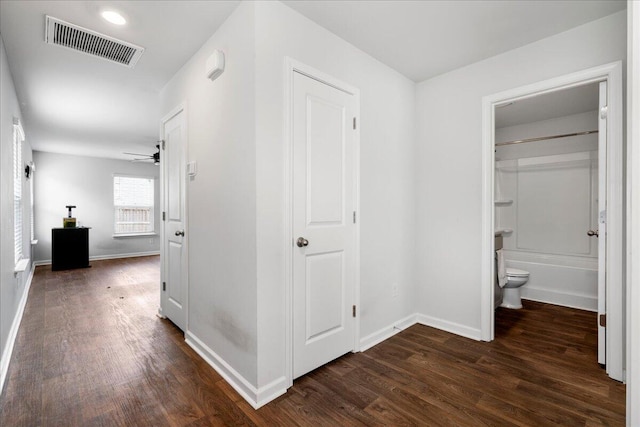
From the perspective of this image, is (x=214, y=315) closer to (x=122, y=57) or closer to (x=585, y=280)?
(x=122, y=57)

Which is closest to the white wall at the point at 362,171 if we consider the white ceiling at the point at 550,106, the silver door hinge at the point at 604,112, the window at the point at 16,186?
the white ceiling at the point at 550,106

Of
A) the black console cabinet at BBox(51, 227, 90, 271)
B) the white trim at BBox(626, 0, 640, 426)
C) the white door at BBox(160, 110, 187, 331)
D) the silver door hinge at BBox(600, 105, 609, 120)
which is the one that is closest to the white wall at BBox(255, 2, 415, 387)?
the white door at BBox(160, 110, 187, 331)

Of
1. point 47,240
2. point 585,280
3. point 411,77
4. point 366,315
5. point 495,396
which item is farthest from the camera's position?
point 47,240

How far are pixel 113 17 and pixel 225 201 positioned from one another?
1.46m

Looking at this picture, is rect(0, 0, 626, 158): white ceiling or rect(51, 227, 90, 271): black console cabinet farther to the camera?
rect(51, 227, 90, 271): black console cabinet

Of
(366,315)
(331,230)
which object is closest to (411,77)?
(331,230)

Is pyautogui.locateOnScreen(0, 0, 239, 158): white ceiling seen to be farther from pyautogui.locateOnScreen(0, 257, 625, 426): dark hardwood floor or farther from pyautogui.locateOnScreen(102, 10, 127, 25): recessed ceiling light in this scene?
pyautogui.locateOnScreen(0, 257, 625, 426): dark hardwood floor

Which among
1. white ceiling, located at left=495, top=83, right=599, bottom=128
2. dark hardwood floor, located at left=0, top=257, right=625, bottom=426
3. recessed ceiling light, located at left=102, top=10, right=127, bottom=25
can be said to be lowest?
dark hardwood floor, located at left=0, top=257, right=625, bottom=426

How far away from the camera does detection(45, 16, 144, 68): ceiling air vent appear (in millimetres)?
2148

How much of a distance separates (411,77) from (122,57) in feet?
8.71

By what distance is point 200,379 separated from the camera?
2.06 m

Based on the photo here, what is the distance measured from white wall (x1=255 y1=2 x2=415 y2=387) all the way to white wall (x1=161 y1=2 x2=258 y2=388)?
0.23 feet

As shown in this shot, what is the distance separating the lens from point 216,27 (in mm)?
2160

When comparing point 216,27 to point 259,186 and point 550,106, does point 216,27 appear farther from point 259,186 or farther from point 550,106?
point 550,106
